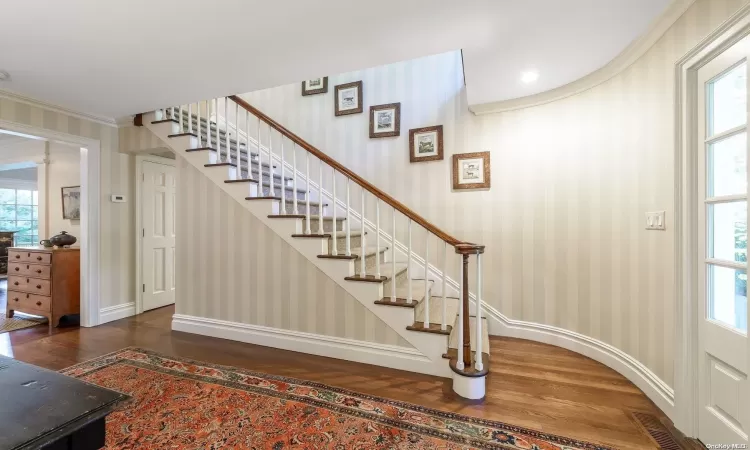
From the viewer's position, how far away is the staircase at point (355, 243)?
2053mm

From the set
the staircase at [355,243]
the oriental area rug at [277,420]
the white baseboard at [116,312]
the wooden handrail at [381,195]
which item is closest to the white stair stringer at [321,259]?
the staircase at [355,243]

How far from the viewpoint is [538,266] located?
2873mm

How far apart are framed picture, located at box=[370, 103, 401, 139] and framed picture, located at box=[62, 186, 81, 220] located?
3798 millimetres

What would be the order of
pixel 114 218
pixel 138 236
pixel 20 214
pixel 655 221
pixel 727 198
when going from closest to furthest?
1. pixel 727 198
2. pixel 655 221
3. pixel 114 218
4. pixel 138 236
5. pixel 20 214

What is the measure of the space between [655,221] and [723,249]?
472 mm

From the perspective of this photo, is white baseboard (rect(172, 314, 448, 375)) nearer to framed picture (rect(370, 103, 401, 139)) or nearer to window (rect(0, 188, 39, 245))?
framed picture (rect(370, 103, 401, 139))

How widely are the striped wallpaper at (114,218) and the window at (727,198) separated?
498 centimetres

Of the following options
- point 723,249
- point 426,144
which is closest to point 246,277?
point 426,144

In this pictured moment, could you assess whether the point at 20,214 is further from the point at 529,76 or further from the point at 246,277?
the point at 529,76

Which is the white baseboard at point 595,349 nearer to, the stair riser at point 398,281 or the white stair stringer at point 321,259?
the stair riser at point 398,281

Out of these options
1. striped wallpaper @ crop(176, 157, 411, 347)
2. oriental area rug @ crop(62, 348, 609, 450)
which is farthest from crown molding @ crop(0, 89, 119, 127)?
oriental area rug @ crop(62, 348, 609, 450)

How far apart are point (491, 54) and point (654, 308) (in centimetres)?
193

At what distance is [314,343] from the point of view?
263 centimetres

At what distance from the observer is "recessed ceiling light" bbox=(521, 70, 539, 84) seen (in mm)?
2307
